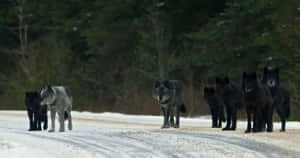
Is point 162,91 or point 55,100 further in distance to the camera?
point 162,91

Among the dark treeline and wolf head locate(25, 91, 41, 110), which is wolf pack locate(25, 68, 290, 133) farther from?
the dark treeline

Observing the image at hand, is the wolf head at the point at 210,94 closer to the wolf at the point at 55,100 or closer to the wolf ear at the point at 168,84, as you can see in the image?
the wolf ear at the point at 168,84

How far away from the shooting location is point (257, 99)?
19.3 meters

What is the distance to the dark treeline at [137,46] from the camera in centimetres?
3750

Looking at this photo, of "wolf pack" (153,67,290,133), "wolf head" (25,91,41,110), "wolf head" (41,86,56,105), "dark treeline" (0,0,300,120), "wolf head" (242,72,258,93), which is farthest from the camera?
"dark treeline" (0,0,300,120)

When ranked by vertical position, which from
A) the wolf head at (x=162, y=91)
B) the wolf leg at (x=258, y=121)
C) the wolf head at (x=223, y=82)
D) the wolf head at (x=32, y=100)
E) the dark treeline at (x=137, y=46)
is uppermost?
the dark treeline at (x=137, y=46)

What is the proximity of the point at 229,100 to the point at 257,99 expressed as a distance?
4.59 feet

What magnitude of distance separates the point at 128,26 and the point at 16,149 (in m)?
32.3

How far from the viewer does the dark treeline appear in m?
37.5

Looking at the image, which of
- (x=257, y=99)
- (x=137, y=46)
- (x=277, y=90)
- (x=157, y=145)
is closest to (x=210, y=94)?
(x=277, y=90)

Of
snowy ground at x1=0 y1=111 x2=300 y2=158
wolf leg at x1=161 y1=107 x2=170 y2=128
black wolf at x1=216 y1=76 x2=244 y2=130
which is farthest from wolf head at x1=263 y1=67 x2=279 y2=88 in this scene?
wolf leg at x1=161 y1=107 x2=170 y2=128

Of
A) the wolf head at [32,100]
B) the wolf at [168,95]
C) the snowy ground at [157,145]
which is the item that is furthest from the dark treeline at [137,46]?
the snowy ground at [157,145]

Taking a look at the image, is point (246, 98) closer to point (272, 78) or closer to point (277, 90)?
point (272, 78)

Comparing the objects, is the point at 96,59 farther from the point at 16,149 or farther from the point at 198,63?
the point at 16,149
